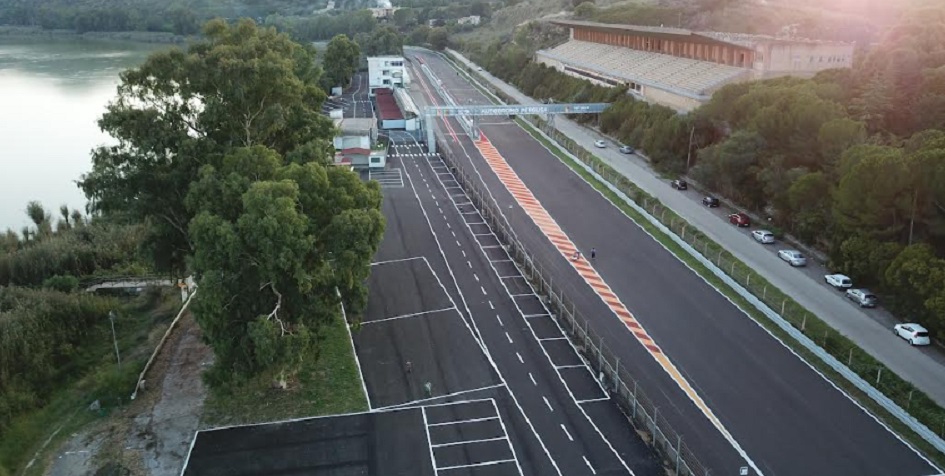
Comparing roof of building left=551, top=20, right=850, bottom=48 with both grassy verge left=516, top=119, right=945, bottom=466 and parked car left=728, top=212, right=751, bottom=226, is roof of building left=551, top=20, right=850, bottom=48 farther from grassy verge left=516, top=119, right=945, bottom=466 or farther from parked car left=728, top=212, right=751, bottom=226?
parked car left=728, top=212, right=751, bottom=226

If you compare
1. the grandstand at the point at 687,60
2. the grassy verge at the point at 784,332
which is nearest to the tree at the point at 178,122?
the grassy verge at the point at 784,332

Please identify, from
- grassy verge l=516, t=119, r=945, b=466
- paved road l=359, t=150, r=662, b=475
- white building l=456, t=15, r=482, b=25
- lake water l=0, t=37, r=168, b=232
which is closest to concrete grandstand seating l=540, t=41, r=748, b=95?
grassy verge l=516, t=119, r=945, b=466

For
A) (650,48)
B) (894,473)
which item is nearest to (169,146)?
(894,473)

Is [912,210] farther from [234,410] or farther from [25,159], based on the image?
[25,159]

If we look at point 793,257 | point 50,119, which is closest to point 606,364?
point 793,257

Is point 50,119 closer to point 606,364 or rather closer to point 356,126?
point 356,126
